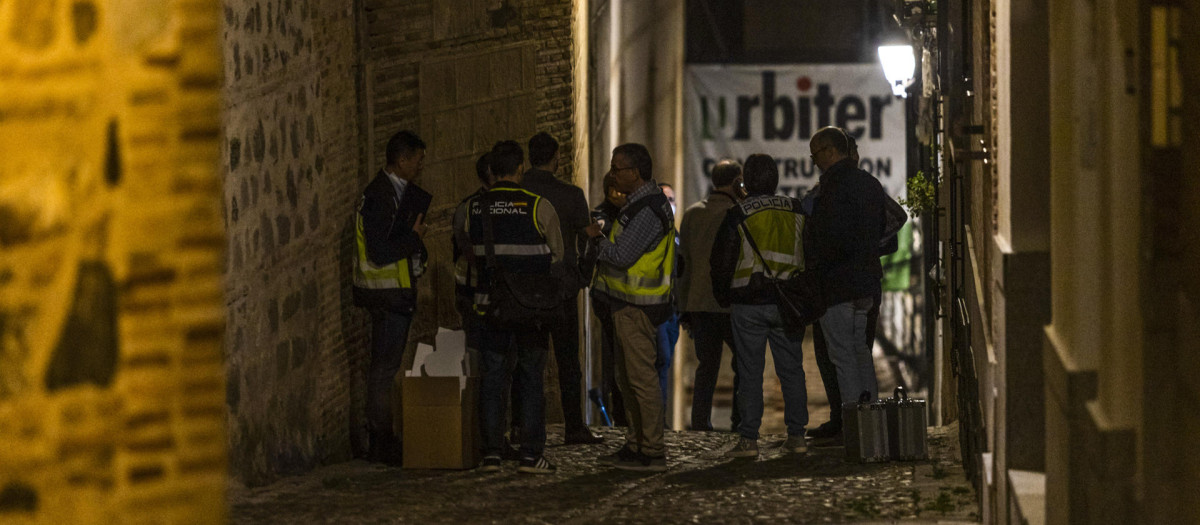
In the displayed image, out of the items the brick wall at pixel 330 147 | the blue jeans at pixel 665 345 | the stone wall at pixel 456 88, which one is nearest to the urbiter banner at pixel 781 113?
the stone wall at pixel 456 88

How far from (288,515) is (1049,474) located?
3.88 metres

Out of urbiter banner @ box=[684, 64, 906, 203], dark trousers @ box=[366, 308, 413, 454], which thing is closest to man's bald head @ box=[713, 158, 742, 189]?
dark trousers @ box=[366, 308, 413, 454]

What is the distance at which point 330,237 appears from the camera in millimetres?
10203

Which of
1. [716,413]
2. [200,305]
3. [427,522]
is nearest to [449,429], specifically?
[427,522]

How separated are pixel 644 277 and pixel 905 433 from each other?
153 cm

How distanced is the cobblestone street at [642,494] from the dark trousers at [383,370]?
0.18m

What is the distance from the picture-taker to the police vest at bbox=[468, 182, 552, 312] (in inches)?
352

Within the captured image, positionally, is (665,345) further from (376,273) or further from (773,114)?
(773,114)

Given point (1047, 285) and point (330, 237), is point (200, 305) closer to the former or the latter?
point (1047, 285)

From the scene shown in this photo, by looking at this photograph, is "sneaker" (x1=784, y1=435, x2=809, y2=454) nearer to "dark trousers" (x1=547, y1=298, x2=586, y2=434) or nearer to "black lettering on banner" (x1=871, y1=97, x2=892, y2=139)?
"dark trousers" (x1=547, y1=298, x2=586, y2=434)

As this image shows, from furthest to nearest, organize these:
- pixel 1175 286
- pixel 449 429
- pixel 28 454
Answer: pixel 449 429
pixel 1175 286
pixel 28 454

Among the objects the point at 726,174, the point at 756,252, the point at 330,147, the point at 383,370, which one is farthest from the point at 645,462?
the point at 330,147

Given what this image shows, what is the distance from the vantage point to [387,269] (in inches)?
376

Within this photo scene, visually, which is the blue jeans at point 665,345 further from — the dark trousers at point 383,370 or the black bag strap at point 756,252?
the dark trousers at point 383,370
